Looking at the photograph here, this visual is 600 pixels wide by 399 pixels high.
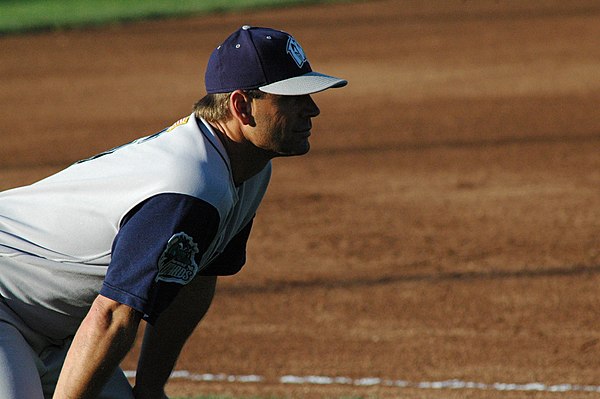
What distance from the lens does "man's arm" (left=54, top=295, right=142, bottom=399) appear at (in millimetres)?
3148

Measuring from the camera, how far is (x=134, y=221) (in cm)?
318

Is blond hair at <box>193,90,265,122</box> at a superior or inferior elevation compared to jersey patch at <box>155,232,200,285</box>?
superior

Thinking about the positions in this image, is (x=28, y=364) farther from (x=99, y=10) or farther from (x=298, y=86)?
(x=99, y=10)

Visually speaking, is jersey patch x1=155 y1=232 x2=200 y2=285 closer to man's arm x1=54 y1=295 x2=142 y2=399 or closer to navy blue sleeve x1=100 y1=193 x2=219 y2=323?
navy blue sleeve x1=100 y1=193 x2=219 y2=323

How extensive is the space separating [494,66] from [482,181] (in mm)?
5386

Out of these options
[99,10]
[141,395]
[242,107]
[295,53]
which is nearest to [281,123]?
[242,107]

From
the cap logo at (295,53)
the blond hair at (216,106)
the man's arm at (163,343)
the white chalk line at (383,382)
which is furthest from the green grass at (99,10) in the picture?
the cap logo at (295,53)

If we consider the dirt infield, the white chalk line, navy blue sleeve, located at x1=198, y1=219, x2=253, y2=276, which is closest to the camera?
navy blue sleeve, located at x1=198, y1=219, x2=253, y2=276

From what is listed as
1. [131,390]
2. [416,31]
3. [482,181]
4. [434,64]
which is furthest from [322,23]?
[131,390]

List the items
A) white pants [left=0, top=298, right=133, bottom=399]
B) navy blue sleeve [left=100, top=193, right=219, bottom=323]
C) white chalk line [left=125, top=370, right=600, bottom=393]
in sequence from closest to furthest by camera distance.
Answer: navy blue sleeve [left=100, top=193, right=219, bottom=323], white pants [left=0, top=298, right=133, bottom=399], white chalk line [left=125, top=370, right=600, bottom=393]

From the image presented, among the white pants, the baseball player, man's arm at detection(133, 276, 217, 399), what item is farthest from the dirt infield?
the baseball player

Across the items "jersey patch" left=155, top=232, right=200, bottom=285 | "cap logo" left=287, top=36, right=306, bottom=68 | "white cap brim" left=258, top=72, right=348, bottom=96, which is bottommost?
"jersey patch" left=155, top=232, right=200, bottom=285

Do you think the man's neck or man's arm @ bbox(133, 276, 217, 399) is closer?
the man's neck

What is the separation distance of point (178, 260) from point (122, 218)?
238mm
